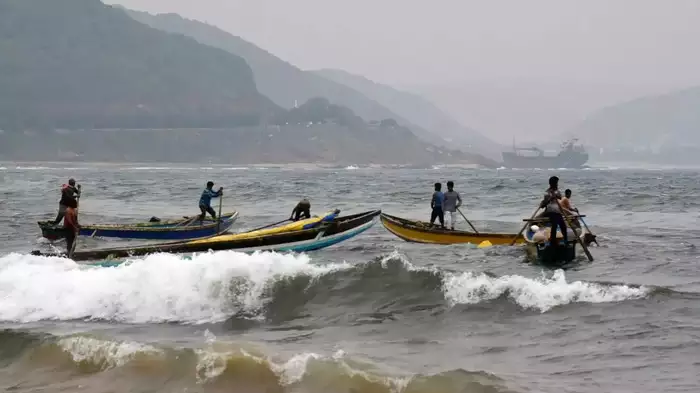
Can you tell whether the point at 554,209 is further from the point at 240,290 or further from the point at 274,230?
the point at 240,290

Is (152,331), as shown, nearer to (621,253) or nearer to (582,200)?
(621,253)

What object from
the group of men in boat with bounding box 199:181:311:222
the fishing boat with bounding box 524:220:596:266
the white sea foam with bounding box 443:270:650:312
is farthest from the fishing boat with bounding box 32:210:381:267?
the white sea foam with bounding box 443:270:650:312

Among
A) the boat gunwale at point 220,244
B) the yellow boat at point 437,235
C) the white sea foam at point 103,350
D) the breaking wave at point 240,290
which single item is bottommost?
the white sea foam at point 103,350

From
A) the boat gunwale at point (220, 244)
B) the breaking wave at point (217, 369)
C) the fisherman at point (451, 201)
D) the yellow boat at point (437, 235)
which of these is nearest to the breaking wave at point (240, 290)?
the boat gunwale at point (220, 244)

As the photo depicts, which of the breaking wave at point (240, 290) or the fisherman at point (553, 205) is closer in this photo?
the breaking wave at point (240, 290)

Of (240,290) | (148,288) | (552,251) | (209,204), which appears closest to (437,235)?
(552,251)

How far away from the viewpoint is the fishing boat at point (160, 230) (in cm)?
2416

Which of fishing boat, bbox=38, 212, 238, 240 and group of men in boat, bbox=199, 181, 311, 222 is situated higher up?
group of men in boat, bbox=199, 181, 311, 222

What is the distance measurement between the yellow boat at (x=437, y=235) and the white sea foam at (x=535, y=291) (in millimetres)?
6365

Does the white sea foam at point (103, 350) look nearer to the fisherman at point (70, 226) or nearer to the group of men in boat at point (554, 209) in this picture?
the fisherman at point (70, 226)

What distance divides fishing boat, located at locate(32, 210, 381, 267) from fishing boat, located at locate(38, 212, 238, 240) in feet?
18.5

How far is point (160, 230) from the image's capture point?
24516 mm

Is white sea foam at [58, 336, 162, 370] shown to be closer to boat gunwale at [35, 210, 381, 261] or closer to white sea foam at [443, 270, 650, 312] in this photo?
boat gunwale at [35, 210, 381, 261]

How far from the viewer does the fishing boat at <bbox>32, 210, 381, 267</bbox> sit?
16547mm
